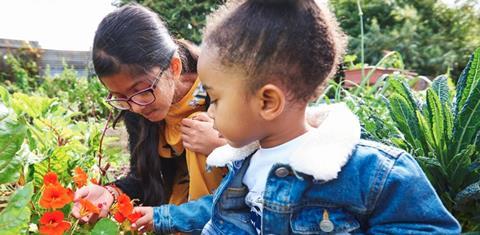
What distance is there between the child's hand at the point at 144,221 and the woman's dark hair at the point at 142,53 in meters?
0.38

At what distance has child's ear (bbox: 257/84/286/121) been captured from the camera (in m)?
0.90

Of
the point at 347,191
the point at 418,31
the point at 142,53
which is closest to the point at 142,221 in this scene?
the point at 142,53

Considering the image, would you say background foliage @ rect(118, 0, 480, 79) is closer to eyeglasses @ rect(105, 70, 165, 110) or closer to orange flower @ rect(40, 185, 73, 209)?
eyeglasses @ rect(105, 70, 165, 110)

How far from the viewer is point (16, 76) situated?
6.60m

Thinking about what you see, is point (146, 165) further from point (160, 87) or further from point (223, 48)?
point (223, 48)

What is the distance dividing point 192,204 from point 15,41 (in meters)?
6.77

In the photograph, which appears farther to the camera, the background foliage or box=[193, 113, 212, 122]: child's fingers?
the background foliage

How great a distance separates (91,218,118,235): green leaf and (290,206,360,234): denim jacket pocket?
458 millimetres

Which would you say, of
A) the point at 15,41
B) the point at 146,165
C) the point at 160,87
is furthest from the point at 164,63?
the point at 15,41

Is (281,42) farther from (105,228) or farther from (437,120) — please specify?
(105,228)

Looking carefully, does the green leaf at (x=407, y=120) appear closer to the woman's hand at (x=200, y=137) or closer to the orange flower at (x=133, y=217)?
the woman's hand at (x=200, y=137)

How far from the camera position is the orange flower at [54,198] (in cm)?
112

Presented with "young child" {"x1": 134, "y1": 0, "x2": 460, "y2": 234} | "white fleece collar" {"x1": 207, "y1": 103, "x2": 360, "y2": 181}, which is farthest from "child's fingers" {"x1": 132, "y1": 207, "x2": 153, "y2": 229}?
"white fleece collar" {"x1": 207, "y1": 103, "x2": 360, "y2": 181}

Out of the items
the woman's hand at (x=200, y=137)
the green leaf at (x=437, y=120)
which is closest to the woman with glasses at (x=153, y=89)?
the woman's hand at (x=200, y=137)
